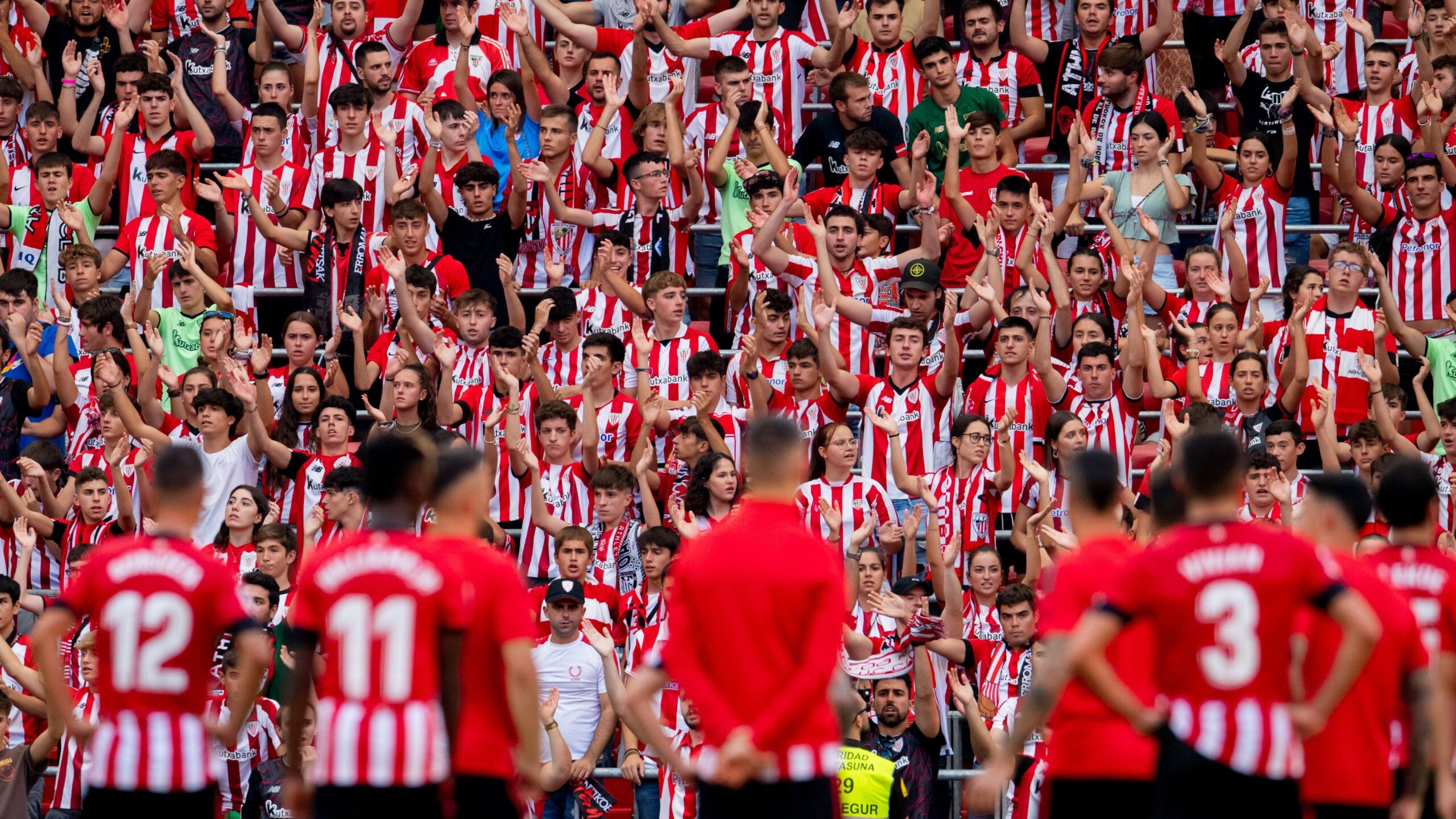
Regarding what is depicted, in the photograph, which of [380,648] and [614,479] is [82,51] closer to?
[614,479]

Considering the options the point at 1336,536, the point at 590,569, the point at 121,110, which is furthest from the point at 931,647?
the point at 121,110

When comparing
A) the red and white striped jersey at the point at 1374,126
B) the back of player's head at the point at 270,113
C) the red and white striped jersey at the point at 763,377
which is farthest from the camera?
the back of player's head at the point at 270,113

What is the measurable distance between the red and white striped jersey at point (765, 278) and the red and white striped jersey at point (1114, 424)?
2115 millimetres

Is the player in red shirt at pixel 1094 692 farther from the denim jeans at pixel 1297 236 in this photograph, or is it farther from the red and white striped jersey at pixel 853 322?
the denim jeans at pixel 1297 236

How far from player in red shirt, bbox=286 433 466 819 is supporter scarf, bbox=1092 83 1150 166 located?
32.2ft

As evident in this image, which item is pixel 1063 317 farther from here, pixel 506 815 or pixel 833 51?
pixel 506 815

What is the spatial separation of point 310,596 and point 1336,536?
11.9ft

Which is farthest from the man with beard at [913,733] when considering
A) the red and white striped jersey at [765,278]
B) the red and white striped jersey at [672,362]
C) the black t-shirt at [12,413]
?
the black t-shirt at [12,413]

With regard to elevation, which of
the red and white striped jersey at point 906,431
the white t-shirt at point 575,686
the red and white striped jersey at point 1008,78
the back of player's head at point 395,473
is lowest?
the white t-shirt at point 575,686

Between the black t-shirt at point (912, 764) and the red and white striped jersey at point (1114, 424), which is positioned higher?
the red and white striped jersey at point (1114, 424)

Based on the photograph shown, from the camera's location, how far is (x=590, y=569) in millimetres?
13039

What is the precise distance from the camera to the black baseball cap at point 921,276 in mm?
14219

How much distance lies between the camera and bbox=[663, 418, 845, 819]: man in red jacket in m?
6.74

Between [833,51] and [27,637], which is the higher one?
[833,51]
